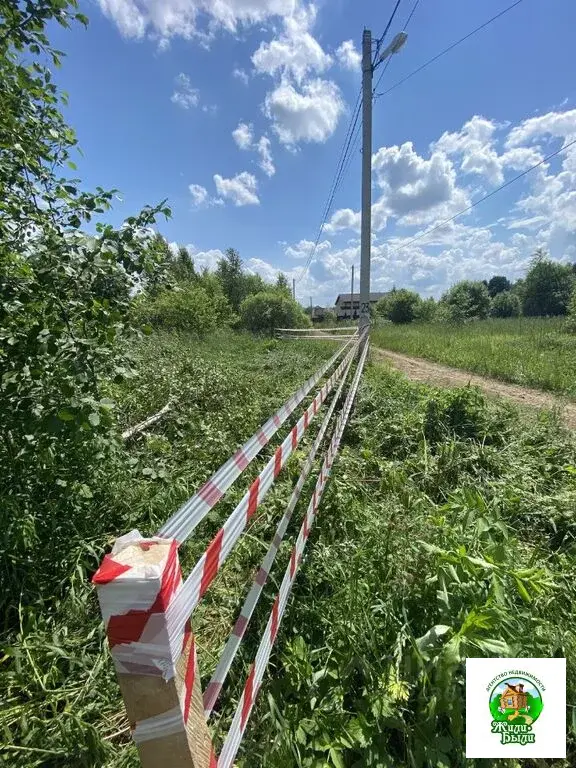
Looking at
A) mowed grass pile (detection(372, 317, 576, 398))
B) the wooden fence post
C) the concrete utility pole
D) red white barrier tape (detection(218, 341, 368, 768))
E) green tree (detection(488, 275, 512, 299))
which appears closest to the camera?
the wooden fence post

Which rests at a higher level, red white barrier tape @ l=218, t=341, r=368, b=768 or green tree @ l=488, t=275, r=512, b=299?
green tree @ l=488, t=275, r=512, b=299

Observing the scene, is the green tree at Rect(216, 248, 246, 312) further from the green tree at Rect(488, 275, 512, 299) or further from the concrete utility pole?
the green tree at Rect(488, 275, 512, 299)

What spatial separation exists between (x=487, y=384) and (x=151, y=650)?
783cm

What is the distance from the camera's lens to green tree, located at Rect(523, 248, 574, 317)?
141ft

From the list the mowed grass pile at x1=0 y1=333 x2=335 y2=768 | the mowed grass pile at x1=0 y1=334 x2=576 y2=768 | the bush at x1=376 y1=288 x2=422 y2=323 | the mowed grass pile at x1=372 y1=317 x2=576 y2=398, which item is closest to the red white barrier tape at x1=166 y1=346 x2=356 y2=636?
the mowed grass pile at x1=0 y1=334 x2=576 y2=768

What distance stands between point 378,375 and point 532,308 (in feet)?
166

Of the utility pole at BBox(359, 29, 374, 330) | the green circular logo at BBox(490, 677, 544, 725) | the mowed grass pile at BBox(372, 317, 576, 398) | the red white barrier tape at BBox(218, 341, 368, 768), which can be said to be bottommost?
the green circular logo at BBox(490, 677, 544, 725)

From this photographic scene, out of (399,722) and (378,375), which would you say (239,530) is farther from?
(378,375)

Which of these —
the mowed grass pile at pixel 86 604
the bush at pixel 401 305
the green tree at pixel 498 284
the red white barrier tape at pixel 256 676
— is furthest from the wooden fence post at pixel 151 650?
the green tree at pixel 498 284

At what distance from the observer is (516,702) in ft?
4.57

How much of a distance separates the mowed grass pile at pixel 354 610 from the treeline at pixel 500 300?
3734 cm

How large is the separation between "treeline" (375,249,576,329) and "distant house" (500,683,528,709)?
1534 inches

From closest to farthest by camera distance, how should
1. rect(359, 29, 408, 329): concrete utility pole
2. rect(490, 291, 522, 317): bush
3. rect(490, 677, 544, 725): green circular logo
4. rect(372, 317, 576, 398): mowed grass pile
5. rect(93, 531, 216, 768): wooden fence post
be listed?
rect(93, 531, 216, 768): wooden fence post, rect(490, 677, 544, 725): green circular logo, rect(372, 317, 576, 398): mowed grass pile, rect(359, 29, 408, 329): concrete utility pole, rect(490, 291, 522, 317): bush

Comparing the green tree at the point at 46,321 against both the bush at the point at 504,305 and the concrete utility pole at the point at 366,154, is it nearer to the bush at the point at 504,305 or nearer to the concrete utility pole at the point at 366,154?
the concrete utility pole at the point at 366,154
